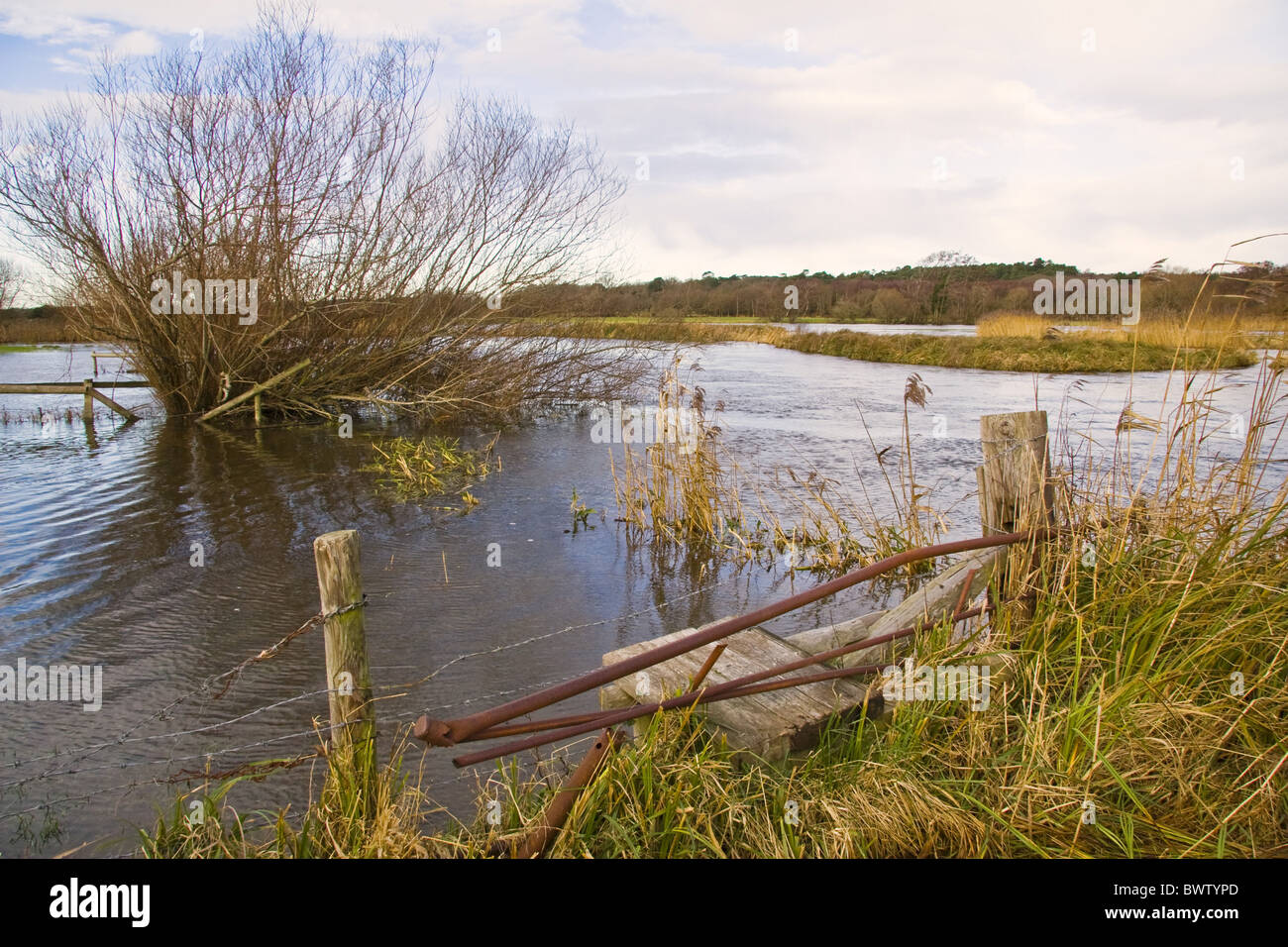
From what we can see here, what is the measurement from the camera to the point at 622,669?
102 inches

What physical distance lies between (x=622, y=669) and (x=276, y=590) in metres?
5.63

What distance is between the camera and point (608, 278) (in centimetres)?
1833

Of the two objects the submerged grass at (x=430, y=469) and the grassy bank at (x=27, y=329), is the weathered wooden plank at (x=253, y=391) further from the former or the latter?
the grassy bank at (x=27, y=329)

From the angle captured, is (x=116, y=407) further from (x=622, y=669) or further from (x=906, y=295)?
(x=906, y=295)

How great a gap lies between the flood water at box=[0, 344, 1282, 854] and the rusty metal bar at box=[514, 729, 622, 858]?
1327mm

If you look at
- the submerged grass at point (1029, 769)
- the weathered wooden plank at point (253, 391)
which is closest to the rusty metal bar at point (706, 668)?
the submerged grass at point (1029, 769)

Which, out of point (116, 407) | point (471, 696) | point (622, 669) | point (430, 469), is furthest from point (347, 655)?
point (116, 407)

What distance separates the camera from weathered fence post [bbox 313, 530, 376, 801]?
2.86 metres

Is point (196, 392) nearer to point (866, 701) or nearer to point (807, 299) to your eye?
point (866, 701)

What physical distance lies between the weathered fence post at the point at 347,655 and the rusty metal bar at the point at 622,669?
0.36 meters

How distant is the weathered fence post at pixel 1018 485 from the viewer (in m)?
3.57

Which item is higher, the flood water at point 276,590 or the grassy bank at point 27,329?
the grassy bank at point 27,329
